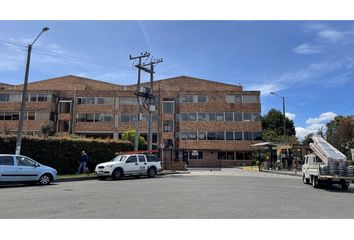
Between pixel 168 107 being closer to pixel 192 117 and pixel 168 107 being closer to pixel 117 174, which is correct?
pixel 192 117

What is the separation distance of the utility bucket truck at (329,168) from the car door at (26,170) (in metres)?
14.7

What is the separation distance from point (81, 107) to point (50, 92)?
5.50 m

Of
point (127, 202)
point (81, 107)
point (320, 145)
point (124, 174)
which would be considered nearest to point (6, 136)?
point (124, 174)

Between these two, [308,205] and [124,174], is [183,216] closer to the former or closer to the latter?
[308,205]

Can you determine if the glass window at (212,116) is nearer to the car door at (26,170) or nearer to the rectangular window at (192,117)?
the rectangular window at (192,117)

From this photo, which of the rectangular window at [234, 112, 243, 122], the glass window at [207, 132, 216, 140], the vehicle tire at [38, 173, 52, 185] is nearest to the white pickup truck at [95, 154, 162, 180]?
the vehicle tire at [38, 173, 52, 185]

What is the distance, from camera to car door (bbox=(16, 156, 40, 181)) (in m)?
→ 16.1

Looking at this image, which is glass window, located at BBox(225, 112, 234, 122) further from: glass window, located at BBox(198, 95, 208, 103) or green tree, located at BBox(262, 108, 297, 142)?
green tree, located at BBox(262, 108, 297, 142)

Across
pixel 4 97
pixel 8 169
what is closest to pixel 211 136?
pixel 4 97

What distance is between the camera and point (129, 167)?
2197 centimetres

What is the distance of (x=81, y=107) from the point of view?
54.2 meters

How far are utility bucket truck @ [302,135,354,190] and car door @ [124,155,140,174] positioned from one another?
36.4 ft
